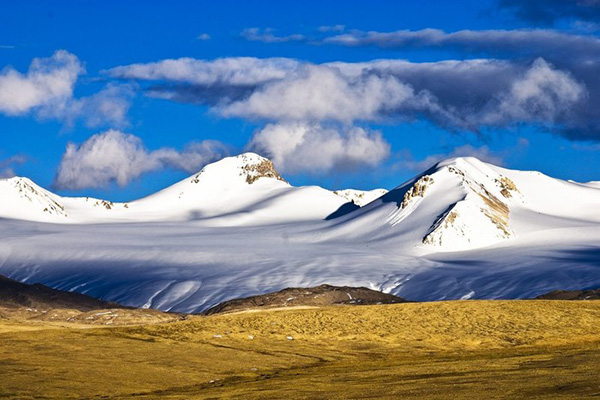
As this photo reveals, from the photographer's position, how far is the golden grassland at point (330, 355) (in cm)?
5606

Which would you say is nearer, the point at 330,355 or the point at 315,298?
the point at 330,355

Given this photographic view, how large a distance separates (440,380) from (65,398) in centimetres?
2140

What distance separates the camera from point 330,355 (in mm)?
79625

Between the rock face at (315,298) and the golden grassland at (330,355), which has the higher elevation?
the rock face at (315,298)

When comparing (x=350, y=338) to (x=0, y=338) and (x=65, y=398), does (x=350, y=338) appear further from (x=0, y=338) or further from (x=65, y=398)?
(x=65, y=398)

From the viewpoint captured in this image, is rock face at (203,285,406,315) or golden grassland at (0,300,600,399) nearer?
golden grassland at (0,300,600,399)

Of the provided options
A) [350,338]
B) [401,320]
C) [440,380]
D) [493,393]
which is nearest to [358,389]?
[440,380]

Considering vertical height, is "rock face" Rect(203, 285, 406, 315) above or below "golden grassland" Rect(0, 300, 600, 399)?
above

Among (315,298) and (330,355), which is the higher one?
(315,298)

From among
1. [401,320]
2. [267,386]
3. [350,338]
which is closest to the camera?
[267,386]

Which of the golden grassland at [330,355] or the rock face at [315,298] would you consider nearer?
the golden grassland at [330,355]

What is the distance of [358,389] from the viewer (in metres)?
55.7

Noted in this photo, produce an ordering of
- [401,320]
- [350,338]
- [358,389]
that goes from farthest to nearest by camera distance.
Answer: [401,320]
[350,338]
[358,389]

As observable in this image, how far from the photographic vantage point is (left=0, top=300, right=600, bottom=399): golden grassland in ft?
184
